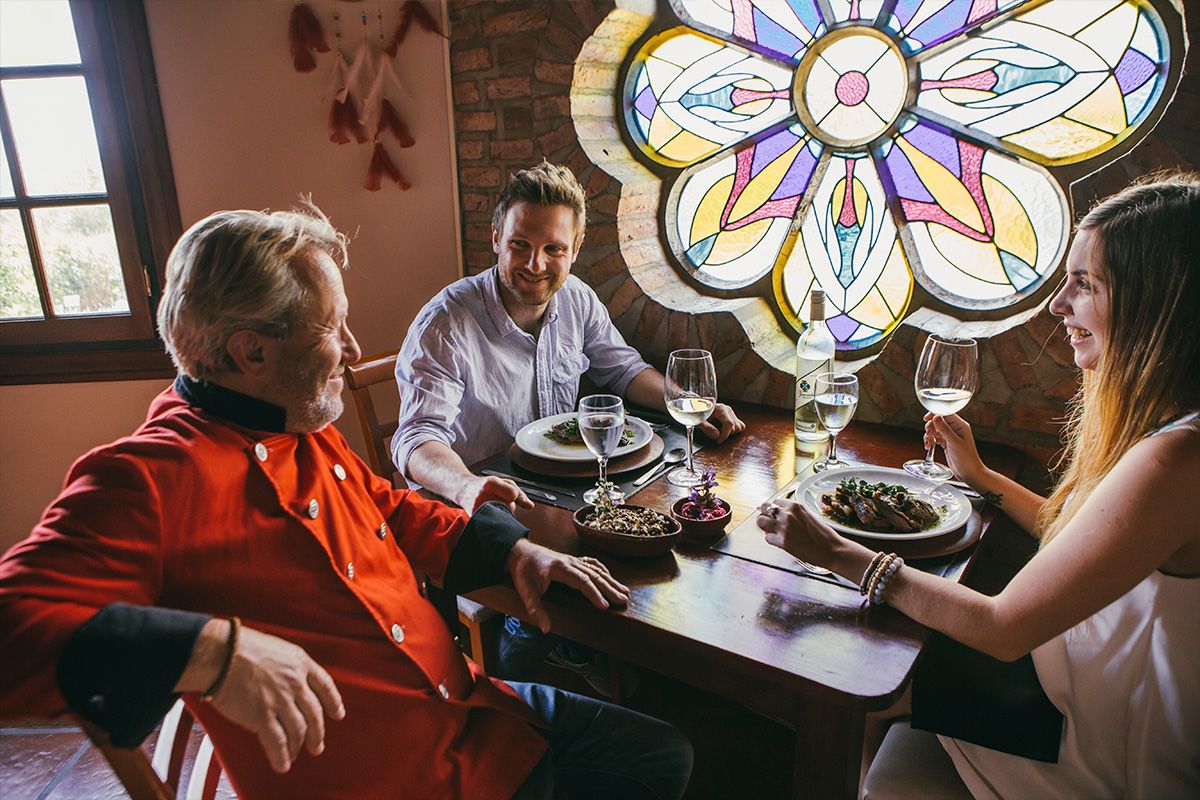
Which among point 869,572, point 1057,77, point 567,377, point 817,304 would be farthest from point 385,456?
point 1057,77

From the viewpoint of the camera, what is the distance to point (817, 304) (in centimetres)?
171

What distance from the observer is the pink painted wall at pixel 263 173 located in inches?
96.6

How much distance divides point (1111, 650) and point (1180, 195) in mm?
639

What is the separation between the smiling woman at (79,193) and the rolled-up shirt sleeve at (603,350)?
1.50 m

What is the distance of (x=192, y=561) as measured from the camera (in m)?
0.93

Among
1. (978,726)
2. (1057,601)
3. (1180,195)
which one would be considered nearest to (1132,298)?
(1180,195)

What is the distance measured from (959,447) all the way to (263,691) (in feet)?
4.16

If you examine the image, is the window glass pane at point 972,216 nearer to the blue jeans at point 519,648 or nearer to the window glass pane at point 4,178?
the blue jeans at point 519,648

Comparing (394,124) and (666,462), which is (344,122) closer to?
(394,124)

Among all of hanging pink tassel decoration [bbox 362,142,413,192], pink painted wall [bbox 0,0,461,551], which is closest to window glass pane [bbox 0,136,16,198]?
pink painted wall [bbox 0,0,461,551]

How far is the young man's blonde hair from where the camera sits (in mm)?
1878

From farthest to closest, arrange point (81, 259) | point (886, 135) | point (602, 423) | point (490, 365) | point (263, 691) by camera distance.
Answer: point (81, 259), point (886, 135), point (490, 365), point (602, 423), point (263, 691)

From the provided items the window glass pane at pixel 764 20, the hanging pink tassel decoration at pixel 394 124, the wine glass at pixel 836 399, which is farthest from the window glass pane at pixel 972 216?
the hanging pink tassel decoration at pixel 394 124

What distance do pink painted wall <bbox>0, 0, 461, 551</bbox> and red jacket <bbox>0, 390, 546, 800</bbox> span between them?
5.05ft
